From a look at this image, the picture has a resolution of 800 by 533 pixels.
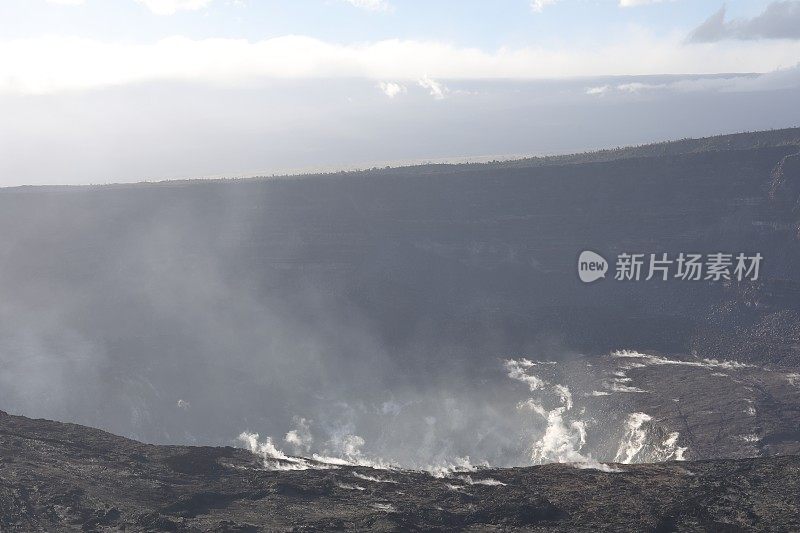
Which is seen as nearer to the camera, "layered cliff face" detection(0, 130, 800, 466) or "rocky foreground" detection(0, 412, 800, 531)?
"rocky foreground" detection(0, 412, 800, 531)

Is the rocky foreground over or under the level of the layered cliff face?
under

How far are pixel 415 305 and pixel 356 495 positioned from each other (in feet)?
173

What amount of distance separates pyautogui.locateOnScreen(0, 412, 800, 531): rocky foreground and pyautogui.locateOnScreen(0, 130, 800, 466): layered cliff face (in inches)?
1037

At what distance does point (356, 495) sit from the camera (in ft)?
97.3

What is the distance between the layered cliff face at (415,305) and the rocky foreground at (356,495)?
2634 cm

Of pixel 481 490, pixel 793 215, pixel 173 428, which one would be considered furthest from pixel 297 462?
pixel 793 215

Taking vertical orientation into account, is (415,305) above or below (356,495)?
above

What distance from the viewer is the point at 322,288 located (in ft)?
274

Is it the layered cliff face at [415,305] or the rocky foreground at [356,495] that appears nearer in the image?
the rocky foreground at [356,495]

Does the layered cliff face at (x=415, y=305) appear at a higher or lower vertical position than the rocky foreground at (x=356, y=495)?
higher

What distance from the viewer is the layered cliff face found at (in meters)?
63.6

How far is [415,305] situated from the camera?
3228 inches

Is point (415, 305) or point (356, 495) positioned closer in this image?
point (356, 495)

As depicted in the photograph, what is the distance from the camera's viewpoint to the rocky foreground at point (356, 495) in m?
25.7
